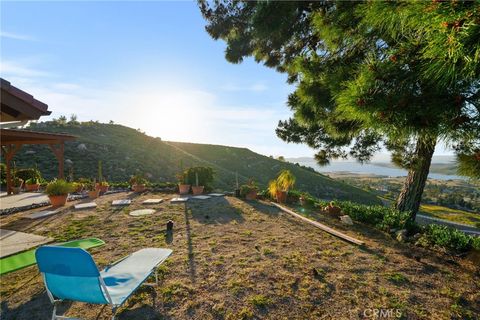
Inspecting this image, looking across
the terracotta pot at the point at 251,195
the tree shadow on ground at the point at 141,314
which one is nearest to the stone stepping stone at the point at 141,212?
A: the terracotta pot at the point at 251,195

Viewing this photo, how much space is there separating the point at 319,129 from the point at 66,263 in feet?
26.1

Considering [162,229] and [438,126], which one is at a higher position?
[438,126]

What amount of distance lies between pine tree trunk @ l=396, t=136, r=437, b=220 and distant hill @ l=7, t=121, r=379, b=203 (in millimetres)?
12069

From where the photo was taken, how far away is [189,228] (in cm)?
661

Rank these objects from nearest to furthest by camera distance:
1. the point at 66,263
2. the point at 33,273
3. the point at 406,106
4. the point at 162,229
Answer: the point at 66,263, the point at 406,106, the point at 33,273, the point at 162,229

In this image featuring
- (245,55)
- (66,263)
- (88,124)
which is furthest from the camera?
(88,124)

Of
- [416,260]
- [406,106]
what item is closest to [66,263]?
[406,106]

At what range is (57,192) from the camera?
29.6 ft

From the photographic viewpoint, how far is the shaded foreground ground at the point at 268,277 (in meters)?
3.10

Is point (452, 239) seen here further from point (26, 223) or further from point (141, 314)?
point (26, 223)

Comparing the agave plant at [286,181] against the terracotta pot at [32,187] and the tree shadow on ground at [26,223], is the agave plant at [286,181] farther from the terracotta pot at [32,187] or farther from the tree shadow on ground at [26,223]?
the terracotta pot at [32,187]

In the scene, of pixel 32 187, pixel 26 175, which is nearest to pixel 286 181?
pixel 32 187

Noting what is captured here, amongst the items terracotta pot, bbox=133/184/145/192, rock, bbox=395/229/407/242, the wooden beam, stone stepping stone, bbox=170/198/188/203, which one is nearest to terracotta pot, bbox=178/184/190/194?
stone stepping stone, bbox=170/198/188/203

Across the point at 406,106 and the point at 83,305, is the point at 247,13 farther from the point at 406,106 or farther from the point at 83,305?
the point at 83,305
